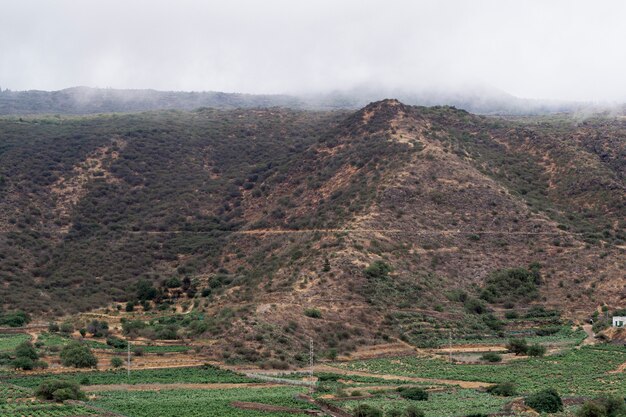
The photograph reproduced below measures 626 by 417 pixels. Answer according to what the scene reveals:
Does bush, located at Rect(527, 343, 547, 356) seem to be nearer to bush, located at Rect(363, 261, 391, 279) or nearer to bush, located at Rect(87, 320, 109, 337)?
bush, located at Rect(363, 261, 391, 279)

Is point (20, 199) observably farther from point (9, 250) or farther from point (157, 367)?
point (157, 367)

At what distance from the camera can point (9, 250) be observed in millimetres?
94812

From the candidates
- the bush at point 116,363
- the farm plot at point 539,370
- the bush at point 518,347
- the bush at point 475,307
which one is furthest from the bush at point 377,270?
the bush at point 116,363

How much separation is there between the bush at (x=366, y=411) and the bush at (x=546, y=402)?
8.71 metres

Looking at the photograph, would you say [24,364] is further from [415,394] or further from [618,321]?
[618,321]

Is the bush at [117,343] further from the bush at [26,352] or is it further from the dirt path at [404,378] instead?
the dirt path at [404,378]

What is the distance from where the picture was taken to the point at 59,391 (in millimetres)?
52125

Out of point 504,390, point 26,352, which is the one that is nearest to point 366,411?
point 504,390

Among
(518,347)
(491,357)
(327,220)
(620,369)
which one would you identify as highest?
(327,220)

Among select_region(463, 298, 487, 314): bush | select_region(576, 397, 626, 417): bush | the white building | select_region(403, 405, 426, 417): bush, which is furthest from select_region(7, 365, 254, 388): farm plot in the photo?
the white building

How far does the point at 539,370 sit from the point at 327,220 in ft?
100

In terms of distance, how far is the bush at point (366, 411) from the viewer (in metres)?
47.6

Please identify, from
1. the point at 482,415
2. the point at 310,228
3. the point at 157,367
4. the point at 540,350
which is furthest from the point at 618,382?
the point at 310,228

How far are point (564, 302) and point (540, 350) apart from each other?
45.1ft
